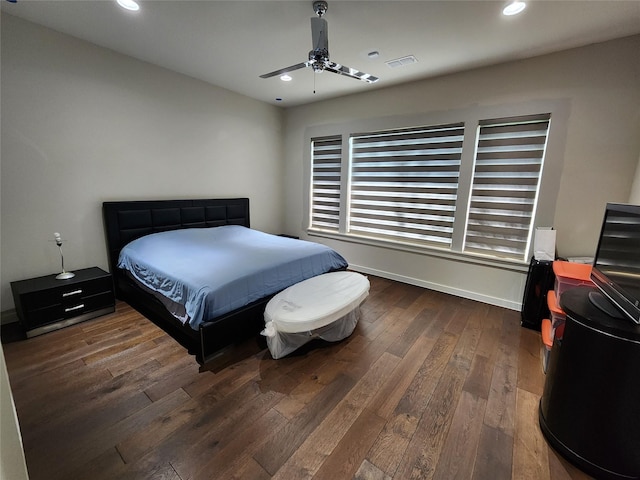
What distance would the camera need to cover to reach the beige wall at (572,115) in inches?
96.9

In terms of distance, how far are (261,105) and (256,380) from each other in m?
4.22

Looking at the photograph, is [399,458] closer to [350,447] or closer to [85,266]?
[350,447]

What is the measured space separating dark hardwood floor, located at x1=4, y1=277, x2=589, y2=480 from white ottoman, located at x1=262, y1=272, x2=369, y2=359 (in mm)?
132

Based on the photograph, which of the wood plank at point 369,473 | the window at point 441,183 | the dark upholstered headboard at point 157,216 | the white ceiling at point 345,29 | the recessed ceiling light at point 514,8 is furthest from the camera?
the dark upholstered headboard at point 157,216

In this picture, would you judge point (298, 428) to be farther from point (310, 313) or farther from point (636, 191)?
point (636, 191)

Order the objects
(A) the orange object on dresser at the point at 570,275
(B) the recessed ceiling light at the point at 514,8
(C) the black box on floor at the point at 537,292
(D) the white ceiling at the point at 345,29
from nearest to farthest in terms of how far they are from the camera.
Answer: (B) the recessed ceiling light at the point at 514,8 < (D) the white ceiling at the point at 345,29 < (A) the orange object on dresser at the point at 570,275 < (C) the black box on floor at the point at 537,292

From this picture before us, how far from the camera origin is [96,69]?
2879mm

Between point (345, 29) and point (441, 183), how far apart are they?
6.95 feet

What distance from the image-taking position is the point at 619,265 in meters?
1.54

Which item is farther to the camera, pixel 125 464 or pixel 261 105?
pixel 261 105

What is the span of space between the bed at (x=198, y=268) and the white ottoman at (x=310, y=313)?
0.21 m

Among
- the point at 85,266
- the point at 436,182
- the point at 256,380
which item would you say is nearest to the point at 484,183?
the point at 436,182

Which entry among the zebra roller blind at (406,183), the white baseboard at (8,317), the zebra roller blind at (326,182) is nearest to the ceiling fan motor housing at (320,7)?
the zebra roller blind at (406,183)

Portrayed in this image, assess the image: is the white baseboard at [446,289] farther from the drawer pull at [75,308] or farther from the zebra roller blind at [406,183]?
the drawer pull at [75,308]
